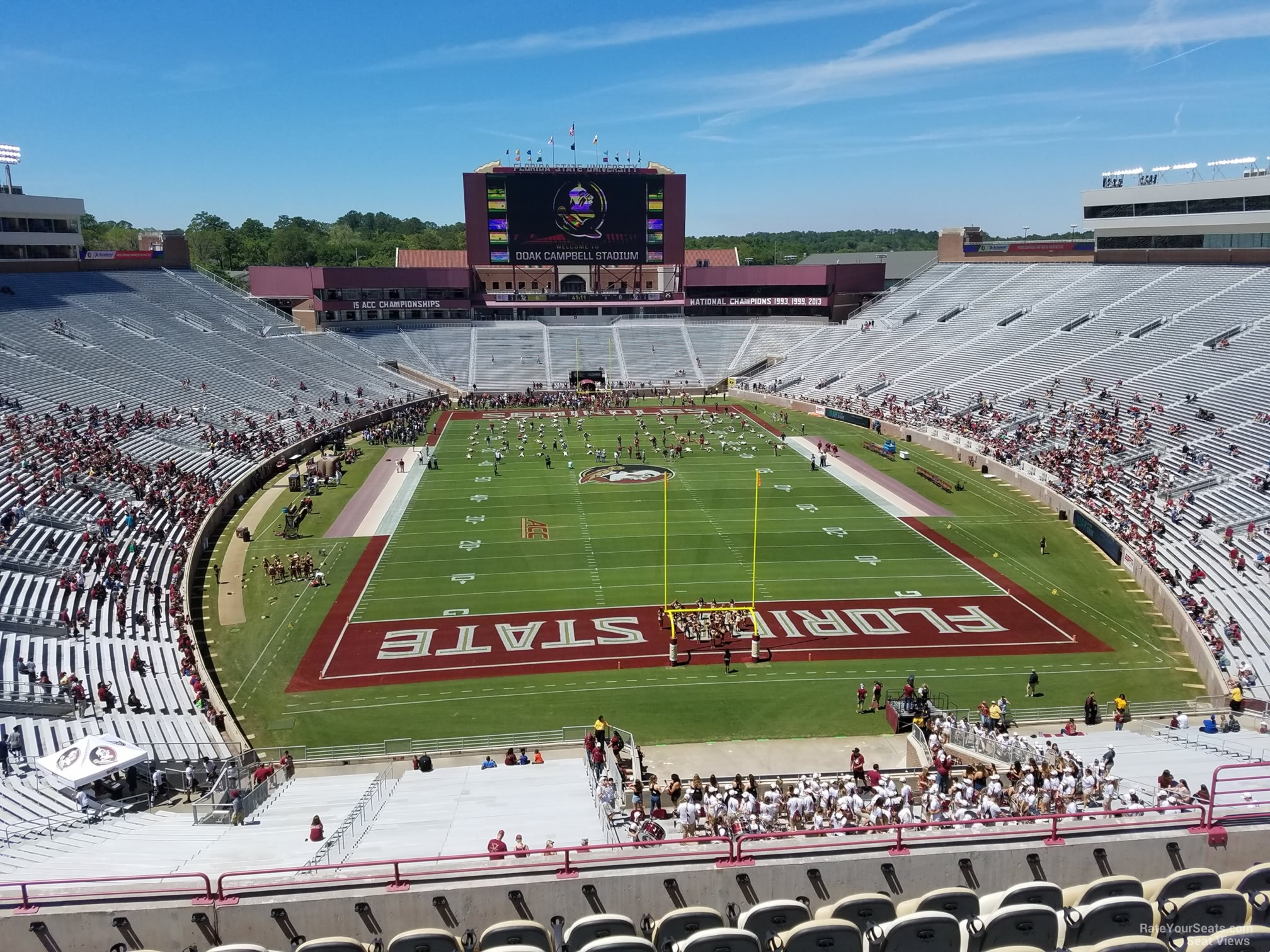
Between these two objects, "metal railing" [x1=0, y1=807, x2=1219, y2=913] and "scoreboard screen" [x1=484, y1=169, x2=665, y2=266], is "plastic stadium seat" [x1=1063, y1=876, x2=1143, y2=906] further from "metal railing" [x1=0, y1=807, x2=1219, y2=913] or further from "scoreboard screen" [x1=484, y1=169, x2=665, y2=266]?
→ "scoreboard screen" [x1=484, y1=169, x2=665, y2=266]

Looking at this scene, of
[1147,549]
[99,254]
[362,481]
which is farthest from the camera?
[99,254]

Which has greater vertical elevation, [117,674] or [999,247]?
[999,247]

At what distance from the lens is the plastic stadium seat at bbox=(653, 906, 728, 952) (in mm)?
7617

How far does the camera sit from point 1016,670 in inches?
866

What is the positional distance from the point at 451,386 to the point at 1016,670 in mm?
53174

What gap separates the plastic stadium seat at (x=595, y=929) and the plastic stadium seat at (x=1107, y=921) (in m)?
3.59

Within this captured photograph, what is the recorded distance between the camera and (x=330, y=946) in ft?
24.6

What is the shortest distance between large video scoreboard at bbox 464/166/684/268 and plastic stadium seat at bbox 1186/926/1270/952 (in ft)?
234

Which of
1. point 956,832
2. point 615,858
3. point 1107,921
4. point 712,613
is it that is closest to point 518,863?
point 615,858

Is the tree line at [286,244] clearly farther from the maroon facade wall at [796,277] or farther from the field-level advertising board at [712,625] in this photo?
the field-level advertising board at [712,625]

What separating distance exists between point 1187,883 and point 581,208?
70570 millimetres

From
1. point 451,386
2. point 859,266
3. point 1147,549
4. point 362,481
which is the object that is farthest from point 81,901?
point 859,266

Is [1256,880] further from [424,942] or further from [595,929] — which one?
[424,942]

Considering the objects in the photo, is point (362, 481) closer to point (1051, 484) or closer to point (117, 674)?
point (117, 674)
